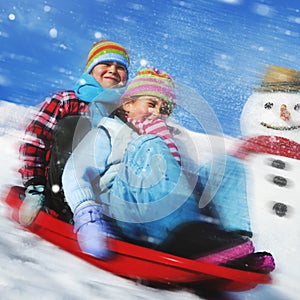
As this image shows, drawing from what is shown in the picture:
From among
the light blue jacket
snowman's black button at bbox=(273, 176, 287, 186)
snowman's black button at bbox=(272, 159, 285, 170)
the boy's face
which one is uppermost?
the boy's face

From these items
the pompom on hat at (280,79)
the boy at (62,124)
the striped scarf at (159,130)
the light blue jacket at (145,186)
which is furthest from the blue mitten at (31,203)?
the pompom on hat at (280,79)

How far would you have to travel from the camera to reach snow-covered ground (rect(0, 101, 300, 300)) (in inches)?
49.4

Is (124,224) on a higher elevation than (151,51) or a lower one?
lower

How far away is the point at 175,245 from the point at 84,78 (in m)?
0.56

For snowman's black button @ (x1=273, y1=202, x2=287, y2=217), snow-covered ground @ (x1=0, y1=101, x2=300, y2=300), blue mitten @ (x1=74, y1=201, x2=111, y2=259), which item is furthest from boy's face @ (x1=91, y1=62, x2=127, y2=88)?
snowman's black button @ (x1=273, y1=202, x2=287, y2=217)

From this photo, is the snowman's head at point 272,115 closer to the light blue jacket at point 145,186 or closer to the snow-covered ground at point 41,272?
the light blue jacket at point 145,186

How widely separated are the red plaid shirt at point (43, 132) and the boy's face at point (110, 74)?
0.09m

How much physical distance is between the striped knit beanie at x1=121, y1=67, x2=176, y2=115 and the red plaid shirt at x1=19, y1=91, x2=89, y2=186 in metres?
0.17

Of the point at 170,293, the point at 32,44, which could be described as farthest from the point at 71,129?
the point at 170,293

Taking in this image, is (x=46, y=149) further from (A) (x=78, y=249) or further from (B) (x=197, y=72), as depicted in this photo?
(B) (x=197, y=72)

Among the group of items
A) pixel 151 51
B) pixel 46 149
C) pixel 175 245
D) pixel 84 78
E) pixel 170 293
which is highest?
pixel 151 51

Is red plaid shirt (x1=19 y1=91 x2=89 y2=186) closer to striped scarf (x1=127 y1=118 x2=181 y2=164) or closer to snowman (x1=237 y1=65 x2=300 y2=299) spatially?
striped scarf (x1=127 y1=118 x2=181 y2=164)

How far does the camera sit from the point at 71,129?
4.55 feet

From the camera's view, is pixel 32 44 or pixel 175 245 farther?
pixel 32 44
